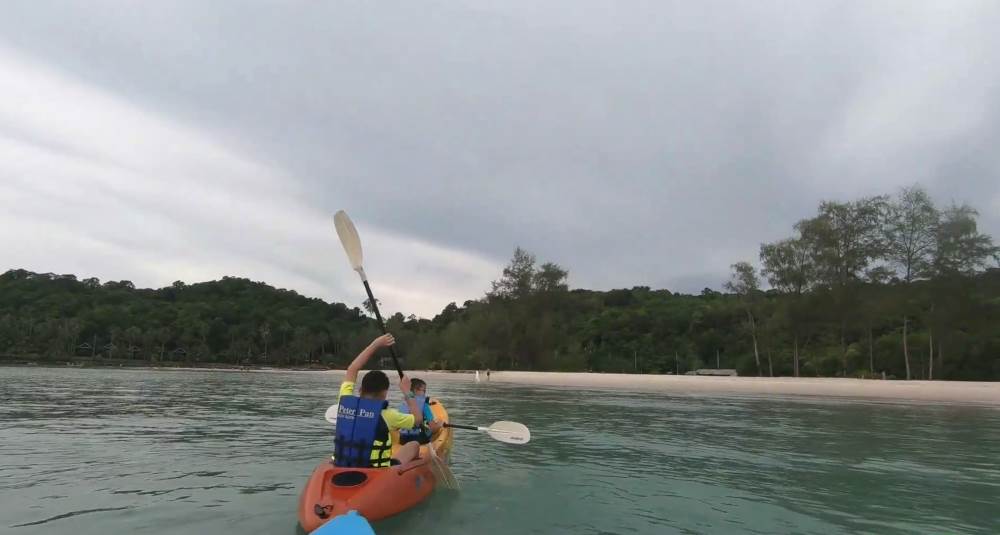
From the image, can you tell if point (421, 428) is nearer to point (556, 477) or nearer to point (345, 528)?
point (556, 477)

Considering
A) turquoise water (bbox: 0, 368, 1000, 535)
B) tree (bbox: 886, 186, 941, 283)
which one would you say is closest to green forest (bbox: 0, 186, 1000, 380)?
tree (bbox: 886, 186, 941, 283)

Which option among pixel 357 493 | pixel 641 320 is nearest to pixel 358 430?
pixel 357 493

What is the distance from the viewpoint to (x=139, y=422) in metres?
15.9

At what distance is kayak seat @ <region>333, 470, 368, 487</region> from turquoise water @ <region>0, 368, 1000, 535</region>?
55 centimetres

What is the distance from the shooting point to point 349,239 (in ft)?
33.3

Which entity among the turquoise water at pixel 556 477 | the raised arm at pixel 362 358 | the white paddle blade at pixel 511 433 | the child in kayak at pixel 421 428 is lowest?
the turquoise water at pixel 556 477

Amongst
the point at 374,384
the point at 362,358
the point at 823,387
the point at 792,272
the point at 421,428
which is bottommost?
the point at 823,387

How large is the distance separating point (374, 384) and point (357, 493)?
3.83ft

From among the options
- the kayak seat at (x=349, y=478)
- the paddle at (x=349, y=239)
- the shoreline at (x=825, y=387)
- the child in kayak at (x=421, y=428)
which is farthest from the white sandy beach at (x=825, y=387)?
the kayak seat at (x=349, y=478)

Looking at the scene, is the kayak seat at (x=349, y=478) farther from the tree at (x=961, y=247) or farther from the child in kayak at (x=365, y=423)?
the tree at (x=961, y=247)

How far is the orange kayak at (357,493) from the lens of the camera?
5777 millimetres

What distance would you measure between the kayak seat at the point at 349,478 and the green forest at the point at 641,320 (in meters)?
42.9

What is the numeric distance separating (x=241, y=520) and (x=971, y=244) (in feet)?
149

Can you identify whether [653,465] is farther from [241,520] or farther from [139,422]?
[139,422]
